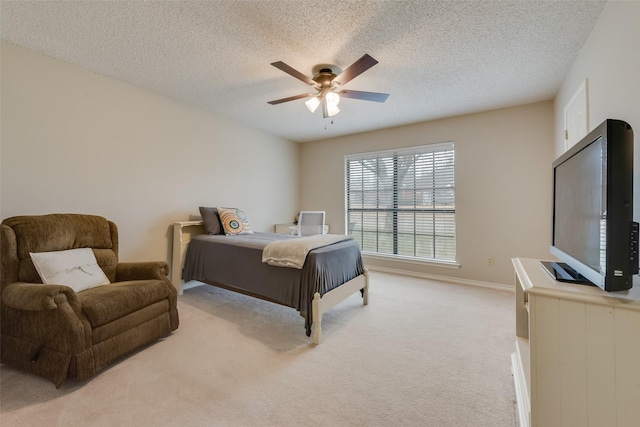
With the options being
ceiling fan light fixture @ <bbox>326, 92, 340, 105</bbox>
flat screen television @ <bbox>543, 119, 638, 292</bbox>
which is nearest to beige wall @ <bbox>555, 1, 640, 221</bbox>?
flat screen television @ <bbox>543, 119, 638, 292</bbox>

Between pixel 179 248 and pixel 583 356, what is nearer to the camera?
pixel 583 356

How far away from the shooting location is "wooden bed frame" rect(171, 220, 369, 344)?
2.14 metres

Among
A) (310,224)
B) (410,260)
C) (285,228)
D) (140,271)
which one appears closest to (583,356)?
(140,271)

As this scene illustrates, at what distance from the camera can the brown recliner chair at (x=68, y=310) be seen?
1596 millimetres

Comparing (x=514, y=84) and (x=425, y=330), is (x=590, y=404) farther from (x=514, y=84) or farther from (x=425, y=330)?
(x=514, y=84)

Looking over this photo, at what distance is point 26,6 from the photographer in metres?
1.78

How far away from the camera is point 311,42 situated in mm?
2094

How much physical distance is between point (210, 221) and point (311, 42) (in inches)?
93.8

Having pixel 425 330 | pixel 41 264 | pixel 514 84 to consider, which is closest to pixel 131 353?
pixel 41 264

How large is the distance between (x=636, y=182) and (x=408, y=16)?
165 centimetres

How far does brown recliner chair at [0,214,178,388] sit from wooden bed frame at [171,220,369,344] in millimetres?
930

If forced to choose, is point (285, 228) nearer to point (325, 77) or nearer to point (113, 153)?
point (113, 153)

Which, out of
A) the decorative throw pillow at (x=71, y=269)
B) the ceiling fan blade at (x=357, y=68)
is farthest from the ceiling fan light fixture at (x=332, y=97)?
the decorative throw pillow at (x=71, y=269)

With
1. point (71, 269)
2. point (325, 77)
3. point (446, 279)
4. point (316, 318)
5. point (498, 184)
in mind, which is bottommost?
point (446, 279)
